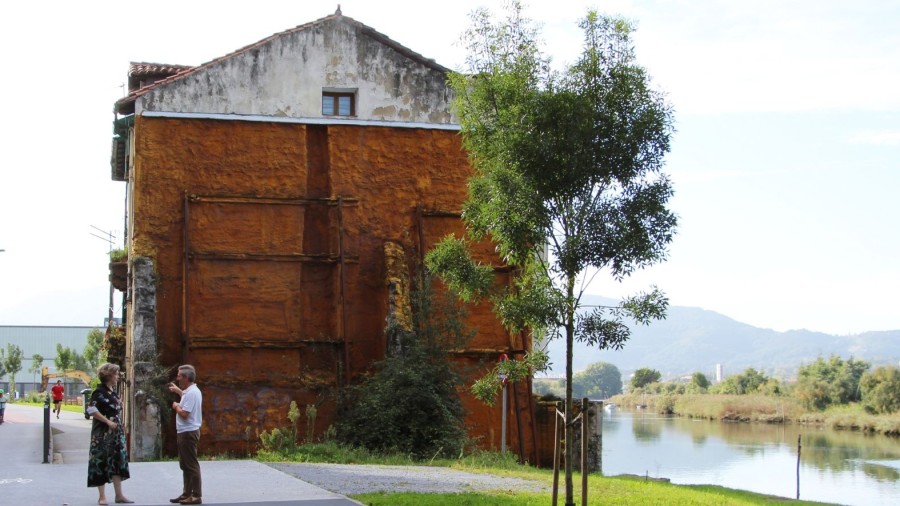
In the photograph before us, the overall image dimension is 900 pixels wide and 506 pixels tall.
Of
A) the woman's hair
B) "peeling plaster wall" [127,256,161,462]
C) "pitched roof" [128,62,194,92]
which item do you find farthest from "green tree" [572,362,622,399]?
the woman's hair

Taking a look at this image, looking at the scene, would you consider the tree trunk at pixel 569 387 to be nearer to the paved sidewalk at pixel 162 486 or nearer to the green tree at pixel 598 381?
the paved sidewalk at pixel 162 486

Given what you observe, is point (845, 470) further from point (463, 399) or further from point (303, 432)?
point (303, 432)

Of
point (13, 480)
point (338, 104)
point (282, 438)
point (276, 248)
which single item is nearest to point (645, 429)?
point (338, 104)

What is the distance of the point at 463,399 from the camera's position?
78.2 ft

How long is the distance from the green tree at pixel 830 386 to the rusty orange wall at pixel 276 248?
52702 mm

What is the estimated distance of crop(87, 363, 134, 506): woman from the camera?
40.7ft

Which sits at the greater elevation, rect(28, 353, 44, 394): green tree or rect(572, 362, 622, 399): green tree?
rect(28, 353, 44, 394): green tree

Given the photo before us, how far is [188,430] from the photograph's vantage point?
12.6 metres

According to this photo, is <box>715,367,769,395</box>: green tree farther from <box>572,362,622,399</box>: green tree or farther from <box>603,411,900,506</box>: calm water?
<box>572,362,622,399</box>: green tree

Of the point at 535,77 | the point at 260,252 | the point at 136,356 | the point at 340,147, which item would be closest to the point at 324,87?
the point at 340,147

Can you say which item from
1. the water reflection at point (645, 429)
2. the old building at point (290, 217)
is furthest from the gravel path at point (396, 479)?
the water reflection at point (645, 429)

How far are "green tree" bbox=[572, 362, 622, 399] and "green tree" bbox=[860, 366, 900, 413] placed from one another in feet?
313

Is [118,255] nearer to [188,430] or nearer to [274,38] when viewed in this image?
[274,38]

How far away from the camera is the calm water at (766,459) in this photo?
113 feet
